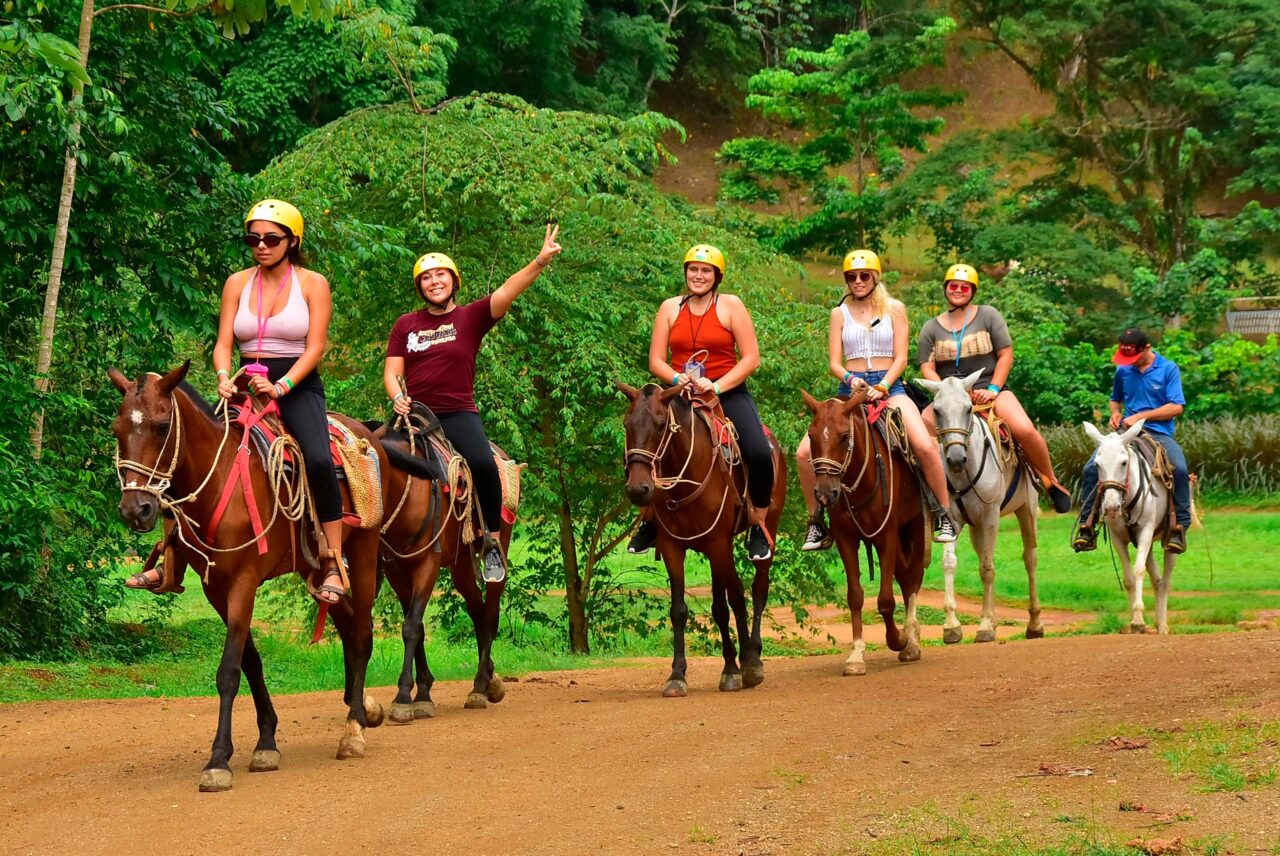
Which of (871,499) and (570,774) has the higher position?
(871,499)

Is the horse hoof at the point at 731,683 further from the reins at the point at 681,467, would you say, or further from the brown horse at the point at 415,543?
the brown horse at the point at 415,543

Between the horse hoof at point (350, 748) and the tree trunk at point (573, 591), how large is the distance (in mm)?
6992

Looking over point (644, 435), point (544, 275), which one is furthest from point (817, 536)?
point (544, 275)

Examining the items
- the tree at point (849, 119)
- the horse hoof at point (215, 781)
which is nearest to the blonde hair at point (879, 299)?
the horse hoof at point (215, 781)

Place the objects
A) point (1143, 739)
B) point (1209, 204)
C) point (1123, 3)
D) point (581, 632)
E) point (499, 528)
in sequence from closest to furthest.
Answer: point (1143, 739), point (499, 528), point (581, 632), point (1123, 3), point (1209, 204)

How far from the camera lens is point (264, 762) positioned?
8.71 metres

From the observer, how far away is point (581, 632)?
16812mm

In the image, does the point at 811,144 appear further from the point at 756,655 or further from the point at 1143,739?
the point at 1143,739

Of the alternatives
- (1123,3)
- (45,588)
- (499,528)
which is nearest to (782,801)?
(499,528)

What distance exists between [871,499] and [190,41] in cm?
792

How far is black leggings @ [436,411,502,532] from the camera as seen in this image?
10930 mm

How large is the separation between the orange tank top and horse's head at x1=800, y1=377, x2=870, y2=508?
1.99 feet

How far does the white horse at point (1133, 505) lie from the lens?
49.4 ft

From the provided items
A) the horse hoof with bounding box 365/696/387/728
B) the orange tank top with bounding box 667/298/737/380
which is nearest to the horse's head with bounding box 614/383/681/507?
the orange tank top with bounding box 667/298/737/380
